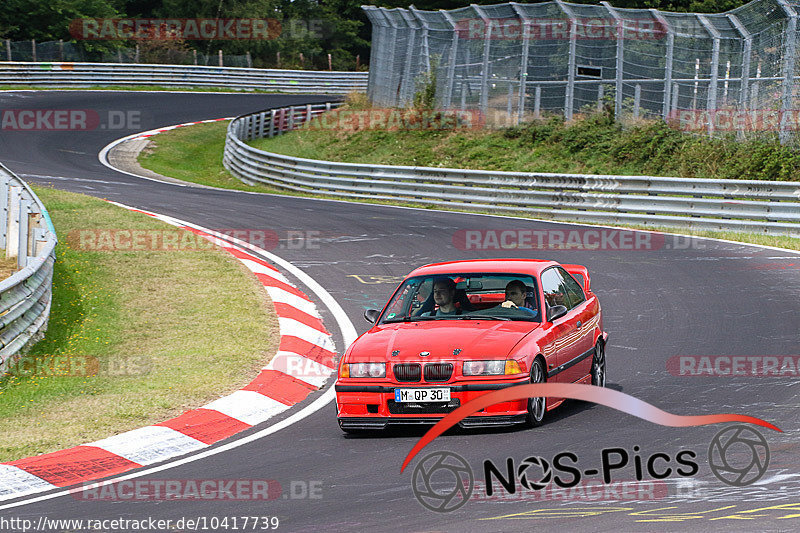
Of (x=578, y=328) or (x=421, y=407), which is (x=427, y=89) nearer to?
(x=578, y=328)

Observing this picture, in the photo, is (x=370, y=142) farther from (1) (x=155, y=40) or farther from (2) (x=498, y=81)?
(1) (x=155, y=40)

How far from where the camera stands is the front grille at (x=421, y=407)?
8172mm

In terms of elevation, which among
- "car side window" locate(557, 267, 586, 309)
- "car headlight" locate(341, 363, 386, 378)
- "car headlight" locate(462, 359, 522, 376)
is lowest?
"car headlight" locate(341, 363, 386, 378)

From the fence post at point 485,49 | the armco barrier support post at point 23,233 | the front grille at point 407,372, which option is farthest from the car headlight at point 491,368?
the fence post at point 485,49

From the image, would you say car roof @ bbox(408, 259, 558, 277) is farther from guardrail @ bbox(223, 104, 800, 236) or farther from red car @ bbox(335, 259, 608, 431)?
guardrail @ bbox(223, 104, 800, 236)

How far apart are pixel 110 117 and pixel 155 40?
63.4 feet

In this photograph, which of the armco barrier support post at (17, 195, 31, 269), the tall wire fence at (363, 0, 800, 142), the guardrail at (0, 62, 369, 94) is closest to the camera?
the armco barrier support post at (17, 195, 31, 269)

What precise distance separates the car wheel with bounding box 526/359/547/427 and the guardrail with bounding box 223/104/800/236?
1179 cm

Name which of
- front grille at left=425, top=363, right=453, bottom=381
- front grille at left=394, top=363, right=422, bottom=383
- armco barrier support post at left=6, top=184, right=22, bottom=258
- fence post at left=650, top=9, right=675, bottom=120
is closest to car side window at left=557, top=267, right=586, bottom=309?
front grille at left=425, top=363, right=453, bottom=381

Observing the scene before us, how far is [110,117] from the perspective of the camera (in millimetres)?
44312

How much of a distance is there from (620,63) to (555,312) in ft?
60.1

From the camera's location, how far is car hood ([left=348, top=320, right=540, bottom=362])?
326 inches

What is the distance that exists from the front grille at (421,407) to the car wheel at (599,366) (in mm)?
2015

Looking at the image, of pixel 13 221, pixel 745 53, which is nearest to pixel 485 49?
pixel 745 53
